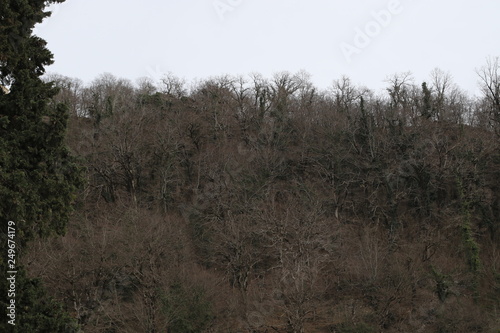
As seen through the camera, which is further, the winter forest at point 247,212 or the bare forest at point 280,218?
the bare forest at point 280,218

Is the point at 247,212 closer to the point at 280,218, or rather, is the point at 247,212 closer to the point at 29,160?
the point at 280,218

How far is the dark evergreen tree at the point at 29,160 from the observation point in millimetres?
9672

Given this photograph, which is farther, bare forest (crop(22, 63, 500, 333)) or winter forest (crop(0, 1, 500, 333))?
bare forest (crop(22, 63, 500, 333))

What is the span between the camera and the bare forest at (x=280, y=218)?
20.5 m

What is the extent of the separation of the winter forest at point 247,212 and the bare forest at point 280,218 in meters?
0.13

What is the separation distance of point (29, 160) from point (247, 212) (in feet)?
63.5

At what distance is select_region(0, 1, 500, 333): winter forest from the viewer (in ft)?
34.7

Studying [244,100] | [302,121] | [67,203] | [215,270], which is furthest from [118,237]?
[244,100]

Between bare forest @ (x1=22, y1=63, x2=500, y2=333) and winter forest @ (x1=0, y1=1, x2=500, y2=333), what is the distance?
13cm

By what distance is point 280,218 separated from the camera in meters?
26.3

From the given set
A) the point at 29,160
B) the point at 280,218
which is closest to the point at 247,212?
the point at 280,218

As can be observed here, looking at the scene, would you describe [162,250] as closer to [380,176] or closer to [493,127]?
[380,176]

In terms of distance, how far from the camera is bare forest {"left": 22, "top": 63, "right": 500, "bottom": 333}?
67.1ft

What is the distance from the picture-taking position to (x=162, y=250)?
74.0ft
